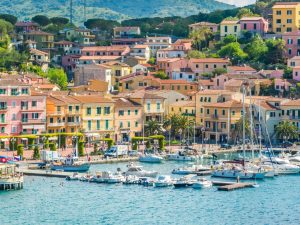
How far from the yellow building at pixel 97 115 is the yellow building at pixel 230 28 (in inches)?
1231

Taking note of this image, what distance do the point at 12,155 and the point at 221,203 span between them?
20.2 meters

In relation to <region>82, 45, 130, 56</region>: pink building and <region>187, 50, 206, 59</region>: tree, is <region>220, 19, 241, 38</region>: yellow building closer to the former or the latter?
<region>187, 50, 206, 59</region>: tree

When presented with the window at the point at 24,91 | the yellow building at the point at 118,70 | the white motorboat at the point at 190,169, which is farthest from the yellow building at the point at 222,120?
the yellow building at the point at 118,70

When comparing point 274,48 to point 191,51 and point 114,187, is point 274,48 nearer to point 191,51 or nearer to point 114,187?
point 191,51

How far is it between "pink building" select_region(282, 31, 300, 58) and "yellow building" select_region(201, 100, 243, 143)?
19795 mm

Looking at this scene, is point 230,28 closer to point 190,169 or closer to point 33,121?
point 33,121

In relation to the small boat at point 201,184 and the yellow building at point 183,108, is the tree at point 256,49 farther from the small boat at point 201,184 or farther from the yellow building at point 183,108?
the small boat at point 201,184

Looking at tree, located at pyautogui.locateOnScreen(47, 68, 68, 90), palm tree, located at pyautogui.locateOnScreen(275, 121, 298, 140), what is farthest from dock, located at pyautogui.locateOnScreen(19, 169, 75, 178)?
tree, located at pyautogui.locateOnScreen(47, 68, 68, 90)

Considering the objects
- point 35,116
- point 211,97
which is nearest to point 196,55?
point 211,97

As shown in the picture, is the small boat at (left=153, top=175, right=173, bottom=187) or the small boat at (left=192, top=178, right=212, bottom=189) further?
the small boat at (left=153, top=175, right=173, bottom=187)

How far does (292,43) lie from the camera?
10994 centimetres

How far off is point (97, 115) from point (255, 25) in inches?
1306

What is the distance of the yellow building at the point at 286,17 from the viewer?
114 metres

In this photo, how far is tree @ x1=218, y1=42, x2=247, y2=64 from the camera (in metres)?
111
